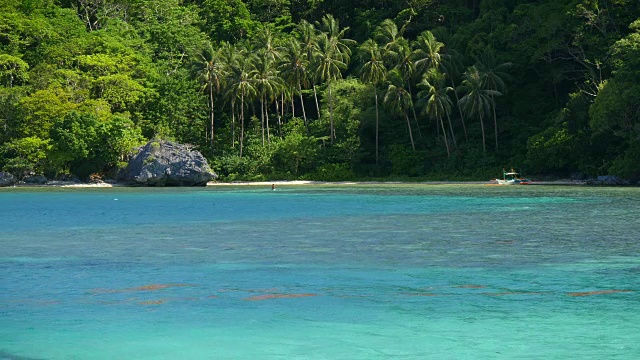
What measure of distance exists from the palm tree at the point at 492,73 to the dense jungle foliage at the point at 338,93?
22cm

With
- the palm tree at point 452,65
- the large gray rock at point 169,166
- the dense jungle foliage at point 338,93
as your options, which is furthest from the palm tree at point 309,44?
the large gray rock at point 169,166

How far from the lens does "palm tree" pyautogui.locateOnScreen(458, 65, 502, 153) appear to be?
7950 centimetres

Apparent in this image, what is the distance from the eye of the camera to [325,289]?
17.4 m

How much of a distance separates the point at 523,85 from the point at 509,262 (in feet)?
225

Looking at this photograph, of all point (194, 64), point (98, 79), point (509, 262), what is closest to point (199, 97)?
point (194, 64)

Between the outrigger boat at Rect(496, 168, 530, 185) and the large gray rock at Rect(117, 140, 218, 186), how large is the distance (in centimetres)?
2893

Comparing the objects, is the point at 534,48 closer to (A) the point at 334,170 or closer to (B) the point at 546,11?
(B) the point at 546,11

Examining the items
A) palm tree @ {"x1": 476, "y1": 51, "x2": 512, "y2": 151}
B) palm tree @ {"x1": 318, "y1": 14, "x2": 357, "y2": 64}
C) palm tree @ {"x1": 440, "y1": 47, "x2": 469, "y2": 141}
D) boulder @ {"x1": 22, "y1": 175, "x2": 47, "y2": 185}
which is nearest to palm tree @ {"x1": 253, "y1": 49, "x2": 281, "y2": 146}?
palm tree @ {"x1": 318, "y1": 14, "x2": 357, "y2": 64}

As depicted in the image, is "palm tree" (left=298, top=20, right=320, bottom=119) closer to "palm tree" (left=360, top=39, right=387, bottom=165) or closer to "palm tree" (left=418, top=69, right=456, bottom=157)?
"palm tree" (left=360, top=39, right=387, bottom=165)

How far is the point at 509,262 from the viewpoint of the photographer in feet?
70.4

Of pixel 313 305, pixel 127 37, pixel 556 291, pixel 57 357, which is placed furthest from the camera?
pixel 127 37

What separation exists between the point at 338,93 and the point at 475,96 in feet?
54.6

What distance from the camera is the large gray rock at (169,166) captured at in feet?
262

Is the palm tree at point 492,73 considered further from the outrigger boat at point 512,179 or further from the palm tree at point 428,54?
the outrigger boat at point 512,179
